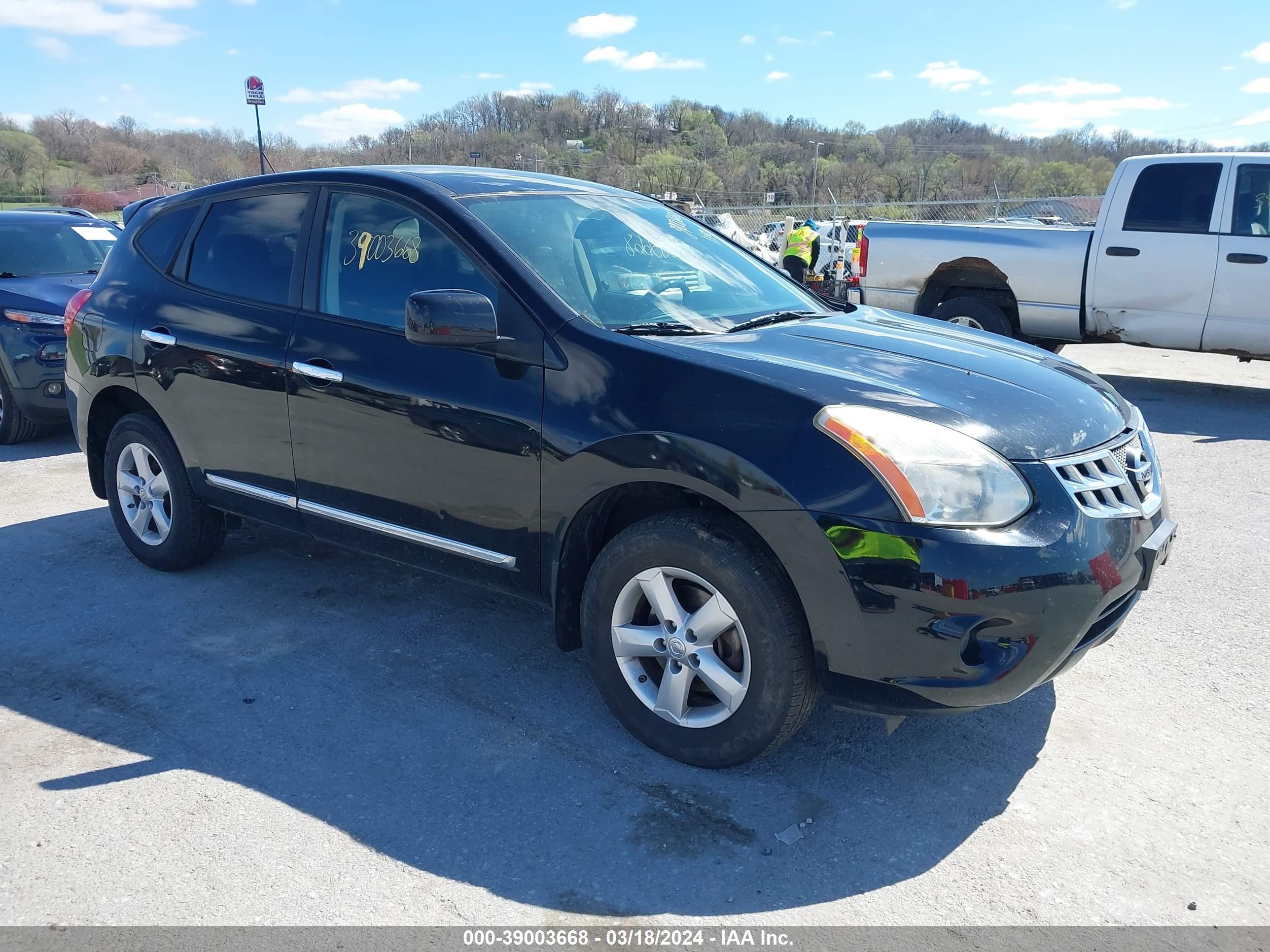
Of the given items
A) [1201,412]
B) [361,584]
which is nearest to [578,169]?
[1201,412]

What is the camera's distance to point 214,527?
4.75 m

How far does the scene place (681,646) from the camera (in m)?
3.03

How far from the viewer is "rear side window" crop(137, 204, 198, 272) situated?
4.61 meters

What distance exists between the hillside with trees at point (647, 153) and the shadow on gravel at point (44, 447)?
77.4 ft

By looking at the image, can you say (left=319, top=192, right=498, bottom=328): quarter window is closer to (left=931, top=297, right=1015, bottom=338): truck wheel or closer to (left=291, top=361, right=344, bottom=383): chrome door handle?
(left=291, top=361, right=344, bottom=383): chrome door handle

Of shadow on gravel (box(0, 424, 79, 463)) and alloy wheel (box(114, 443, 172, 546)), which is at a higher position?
alloy wheel (box(114, 443, 172, 546))

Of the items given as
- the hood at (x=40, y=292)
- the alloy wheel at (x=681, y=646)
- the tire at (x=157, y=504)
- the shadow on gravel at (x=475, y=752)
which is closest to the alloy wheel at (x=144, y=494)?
the tire at (x=157, y=504)

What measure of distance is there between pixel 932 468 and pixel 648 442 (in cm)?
83

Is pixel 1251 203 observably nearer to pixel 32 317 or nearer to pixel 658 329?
pixel 658 329

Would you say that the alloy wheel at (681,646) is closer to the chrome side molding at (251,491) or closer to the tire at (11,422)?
the chrome side molding at (251,491)

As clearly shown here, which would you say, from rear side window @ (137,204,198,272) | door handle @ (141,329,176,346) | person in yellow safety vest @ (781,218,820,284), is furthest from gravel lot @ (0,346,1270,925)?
person in yellow safety vest @ (781,218,820,284)

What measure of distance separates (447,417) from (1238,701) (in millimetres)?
2976

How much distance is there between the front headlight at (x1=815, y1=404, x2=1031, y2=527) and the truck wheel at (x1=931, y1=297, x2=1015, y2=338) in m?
7.07

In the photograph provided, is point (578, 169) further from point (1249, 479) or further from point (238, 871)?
point (238, 871)
